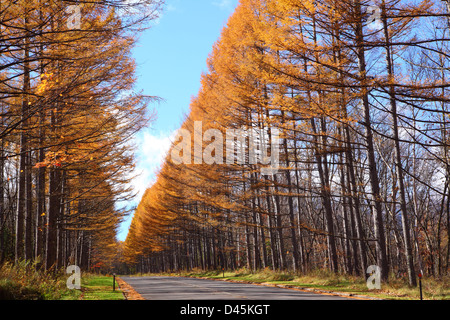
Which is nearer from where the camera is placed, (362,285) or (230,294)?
(230,294)

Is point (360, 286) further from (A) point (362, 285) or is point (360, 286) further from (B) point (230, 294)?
(B) point (230, 294)

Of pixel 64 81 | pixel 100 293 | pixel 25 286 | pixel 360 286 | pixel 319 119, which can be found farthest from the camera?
pixel 319 119

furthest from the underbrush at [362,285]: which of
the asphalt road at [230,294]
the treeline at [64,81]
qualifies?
the treeline at [64,81]

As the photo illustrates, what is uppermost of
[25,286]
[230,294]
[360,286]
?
[25,286]

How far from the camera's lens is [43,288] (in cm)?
1006

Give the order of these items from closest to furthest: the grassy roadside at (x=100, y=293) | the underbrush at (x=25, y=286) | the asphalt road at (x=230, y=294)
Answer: the underbrush at (x=25, y=286) → the asphalt road at (x=230, y=294) → the grassy roadside at (x=100, y=293)

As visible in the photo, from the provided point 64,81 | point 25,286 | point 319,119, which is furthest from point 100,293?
point 319,119

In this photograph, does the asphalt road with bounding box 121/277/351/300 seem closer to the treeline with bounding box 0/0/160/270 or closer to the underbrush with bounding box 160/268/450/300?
the underbrush with bounding box 160/268/450/300

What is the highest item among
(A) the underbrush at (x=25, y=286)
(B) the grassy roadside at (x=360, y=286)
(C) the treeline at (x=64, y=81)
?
(C) the treeline at (x=64, y=81)

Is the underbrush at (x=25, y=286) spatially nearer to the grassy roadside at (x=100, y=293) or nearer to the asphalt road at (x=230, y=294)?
the grassy roadside at (x=100, y=293)

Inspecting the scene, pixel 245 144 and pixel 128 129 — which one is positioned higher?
pixel 245 144
